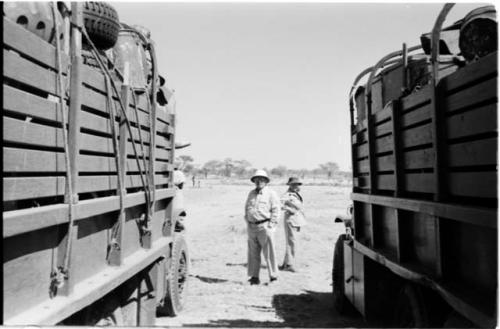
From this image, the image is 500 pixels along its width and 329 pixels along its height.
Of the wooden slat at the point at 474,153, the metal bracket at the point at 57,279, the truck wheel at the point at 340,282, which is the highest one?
the wooden slat at the point at 474,153

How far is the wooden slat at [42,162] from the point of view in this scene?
1884 millimetres

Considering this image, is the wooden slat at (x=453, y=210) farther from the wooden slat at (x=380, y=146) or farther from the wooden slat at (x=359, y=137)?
the wooden slat at (x=359, y=137)

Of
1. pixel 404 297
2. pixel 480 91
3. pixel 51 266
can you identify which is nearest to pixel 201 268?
pixel 404 297

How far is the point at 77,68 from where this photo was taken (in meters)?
2.45

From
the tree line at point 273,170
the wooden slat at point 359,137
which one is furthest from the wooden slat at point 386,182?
the tree line at point 273,170

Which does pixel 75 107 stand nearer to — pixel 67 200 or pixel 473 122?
pixel 67 200

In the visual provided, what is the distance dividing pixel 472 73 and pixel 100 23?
94.7 inches

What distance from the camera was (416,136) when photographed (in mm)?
3014

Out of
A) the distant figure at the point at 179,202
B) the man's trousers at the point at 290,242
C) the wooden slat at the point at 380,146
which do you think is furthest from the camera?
the man's trousers at the point at 290,242

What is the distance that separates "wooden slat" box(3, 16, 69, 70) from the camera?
1.89m

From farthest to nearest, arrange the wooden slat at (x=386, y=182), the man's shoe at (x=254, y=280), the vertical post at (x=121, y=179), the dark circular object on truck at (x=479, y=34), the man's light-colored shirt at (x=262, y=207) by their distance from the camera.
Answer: the man's light-colored shirt at (x=262, y=207) → the man's shoe at (x=254, y=280) → the wooden slat at (x=386, y=182) → the vertical post at (x=121, y=179) → the dark circular object on truck at (x=479, y=34)

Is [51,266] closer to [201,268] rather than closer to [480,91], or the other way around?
[480,91]

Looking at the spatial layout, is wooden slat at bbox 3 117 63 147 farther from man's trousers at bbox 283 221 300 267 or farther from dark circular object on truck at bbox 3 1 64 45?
man's trousers at bbox 283 221 300 267

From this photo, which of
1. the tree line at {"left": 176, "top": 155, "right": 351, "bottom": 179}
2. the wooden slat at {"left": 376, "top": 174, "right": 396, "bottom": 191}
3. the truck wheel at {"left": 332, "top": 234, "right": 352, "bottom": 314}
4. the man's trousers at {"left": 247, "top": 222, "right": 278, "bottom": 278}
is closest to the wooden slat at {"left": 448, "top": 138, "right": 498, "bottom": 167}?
the wooden slat at {"left": 376, "top": 174, "right": 396, "bottom": 191}
